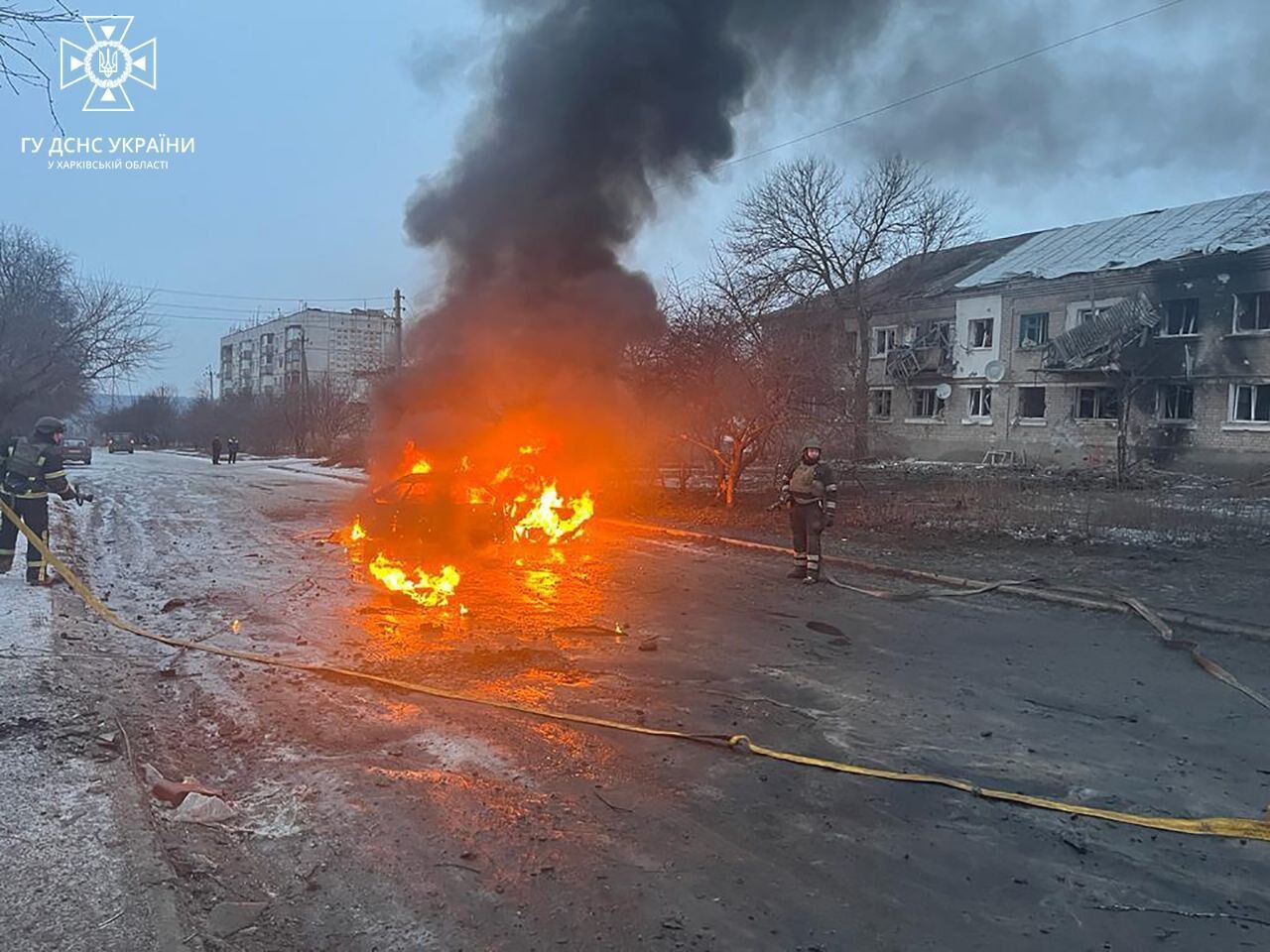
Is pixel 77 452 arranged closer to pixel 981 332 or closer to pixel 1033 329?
pixel 981 332

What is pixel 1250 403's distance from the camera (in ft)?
84.4

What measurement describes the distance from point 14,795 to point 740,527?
481 inches

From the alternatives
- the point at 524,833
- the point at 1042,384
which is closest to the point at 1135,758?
the point at 524,833

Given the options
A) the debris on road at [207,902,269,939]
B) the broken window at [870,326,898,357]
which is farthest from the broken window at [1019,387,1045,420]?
the debris on road at [207,902,269,939]

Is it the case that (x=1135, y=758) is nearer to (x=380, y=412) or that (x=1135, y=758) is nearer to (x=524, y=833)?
(x=524, y=833)

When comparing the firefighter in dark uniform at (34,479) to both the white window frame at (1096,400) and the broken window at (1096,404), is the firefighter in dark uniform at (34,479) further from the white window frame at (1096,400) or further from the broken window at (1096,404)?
the white window frame at (1096,400)

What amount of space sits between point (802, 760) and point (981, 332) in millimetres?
31619

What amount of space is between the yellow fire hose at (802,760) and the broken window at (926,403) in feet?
104

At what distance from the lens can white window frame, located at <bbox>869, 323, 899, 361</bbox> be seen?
37.0 meters

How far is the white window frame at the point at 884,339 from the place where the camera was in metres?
37.0

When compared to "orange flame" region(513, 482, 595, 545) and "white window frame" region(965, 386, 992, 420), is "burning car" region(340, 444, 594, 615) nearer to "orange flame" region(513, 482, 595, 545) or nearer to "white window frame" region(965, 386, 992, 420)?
"orange flame" region(513, 482, 595, 545)

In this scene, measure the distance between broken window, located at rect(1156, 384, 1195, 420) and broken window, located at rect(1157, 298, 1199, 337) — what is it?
1582mm

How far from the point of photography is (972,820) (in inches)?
160

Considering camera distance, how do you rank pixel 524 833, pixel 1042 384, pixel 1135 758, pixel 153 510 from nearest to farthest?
pixel 524 833
pixel 1135 758
pixel 153 510
pixel 1042 384
